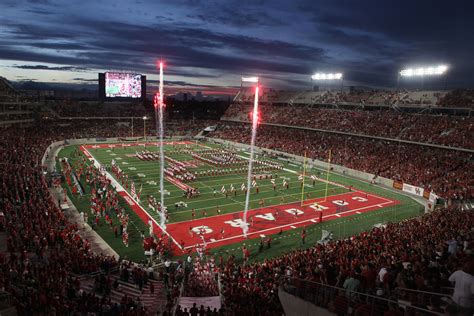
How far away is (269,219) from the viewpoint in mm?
24328

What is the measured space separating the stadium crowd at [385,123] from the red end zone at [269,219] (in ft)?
45.9

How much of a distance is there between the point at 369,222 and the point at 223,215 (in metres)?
9.58

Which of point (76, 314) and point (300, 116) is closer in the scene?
point (76, 314)

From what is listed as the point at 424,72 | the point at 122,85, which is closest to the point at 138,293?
the point at 424,72

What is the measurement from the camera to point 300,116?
62781 mm

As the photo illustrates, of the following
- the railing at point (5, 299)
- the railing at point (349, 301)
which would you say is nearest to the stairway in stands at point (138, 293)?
the railing at point (5, 299)

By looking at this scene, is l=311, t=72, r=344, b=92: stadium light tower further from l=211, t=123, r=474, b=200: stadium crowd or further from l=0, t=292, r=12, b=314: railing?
l=0, t=292, r=12, b=314: railing

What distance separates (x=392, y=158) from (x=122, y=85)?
5157 centimetres

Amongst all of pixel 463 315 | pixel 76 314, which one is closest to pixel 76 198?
pixel 76 314

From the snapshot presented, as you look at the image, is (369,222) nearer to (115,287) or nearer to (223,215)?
(223,215)

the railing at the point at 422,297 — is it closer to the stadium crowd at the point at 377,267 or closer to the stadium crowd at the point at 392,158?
the stadium crowd at the point at 377,267

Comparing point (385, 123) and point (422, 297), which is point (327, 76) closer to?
point (385, 123)

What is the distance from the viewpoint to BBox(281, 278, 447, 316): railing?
643 centimetres

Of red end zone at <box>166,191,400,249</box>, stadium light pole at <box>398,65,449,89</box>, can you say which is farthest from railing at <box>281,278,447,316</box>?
stadium light pole at <box>398,65,449,89</box>
